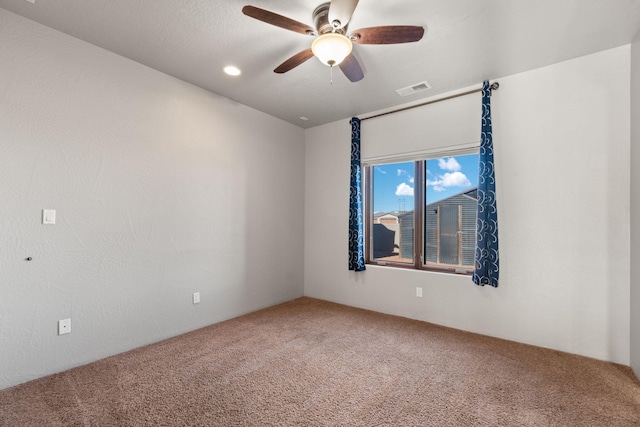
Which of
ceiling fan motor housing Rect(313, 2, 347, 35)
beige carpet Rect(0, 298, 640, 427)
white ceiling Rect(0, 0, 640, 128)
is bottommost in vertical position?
beige carpet Rect(0, 298, 640, 427)

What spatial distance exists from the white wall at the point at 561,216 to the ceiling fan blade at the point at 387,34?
5.48 ft

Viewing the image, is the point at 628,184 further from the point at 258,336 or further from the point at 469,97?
the point at 258,336

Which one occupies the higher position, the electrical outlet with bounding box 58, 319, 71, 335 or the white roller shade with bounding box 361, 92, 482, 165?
the white roller shade with bounding box 361, 92, 482, 165

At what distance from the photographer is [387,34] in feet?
6.19

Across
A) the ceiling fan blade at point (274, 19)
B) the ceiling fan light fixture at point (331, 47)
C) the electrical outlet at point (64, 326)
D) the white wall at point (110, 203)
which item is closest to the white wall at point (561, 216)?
the ceiling fan light fixture at point (331, 47)

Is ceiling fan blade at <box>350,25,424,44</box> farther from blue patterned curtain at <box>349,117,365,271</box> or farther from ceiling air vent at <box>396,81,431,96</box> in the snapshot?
blue patterned curtain at <box>349,117,365,271</box>

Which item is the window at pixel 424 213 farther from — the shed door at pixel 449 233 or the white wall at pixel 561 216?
the white wall at pixel 561 216

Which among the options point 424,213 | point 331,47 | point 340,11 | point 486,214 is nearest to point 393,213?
point 424,213

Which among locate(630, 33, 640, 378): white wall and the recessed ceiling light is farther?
the recessed ceiling light

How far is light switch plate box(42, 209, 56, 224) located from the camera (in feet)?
7.28

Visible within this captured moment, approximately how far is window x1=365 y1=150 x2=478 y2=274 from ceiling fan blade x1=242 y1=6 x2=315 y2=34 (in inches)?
90.6

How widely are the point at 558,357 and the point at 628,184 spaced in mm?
1578

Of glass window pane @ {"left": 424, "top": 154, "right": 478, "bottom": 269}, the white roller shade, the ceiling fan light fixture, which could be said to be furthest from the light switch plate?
glass window pane @ {"left": 424, "top": 154, "right": 478, "bottom": 269}

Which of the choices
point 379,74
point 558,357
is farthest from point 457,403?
point 379,74
